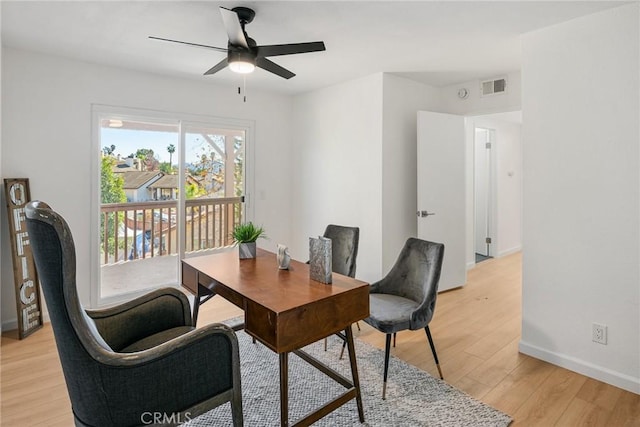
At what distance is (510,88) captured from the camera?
3637mm

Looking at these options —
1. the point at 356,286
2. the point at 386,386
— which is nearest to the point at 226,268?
the point at 356,286

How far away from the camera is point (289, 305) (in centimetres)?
156

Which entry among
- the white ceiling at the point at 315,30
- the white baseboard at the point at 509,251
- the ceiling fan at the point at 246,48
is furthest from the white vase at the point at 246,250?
the white baseboard at the point at 509,251

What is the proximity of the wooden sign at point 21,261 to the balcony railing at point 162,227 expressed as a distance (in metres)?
1.18

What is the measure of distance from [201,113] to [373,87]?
1976 millimetres

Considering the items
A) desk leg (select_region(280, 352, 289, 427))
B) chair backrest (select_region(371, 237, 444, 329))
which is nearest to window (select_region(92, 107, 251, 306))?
chair backrest (select_region(371, 237, 444, 329))

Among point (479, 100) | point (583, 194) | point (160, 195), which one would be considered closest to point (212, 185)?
point (160, 195)

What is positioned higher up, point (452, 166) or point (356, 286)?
point (452, 166)

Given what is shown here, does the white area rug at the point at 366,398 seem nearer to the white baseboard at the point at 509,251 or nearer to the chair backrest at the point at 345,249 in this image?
the chair backrest at the point at 345,249

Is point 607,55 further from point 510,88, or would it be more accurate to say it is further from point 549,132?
point 510,88

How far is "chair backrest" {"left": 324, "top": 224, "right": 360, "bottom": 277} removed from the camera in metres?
2.95

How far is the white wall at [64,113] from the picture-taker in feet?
9.86

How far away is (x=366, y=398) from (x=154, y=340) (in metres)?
1.26

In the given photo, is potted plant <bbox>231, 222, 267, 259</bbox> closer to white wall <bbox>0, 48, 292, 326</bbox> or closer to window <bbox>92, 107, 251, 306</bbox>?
window <bbox>92, 107, 251, 306</bbox>
